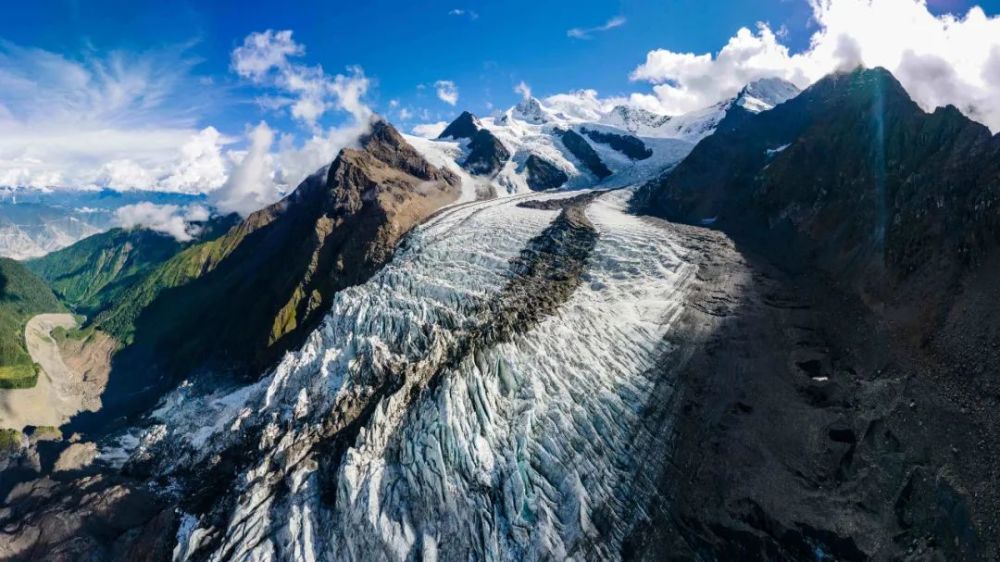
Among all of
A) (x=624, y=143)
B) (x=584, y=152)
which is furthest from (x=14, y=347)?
(x=624, y=143)

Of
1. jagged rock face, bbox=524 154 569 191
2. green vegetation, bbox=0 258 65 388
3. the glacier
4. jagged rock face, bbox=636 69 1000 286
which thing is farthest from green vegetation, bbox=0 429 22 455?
jagged rock face, bbox=524 154 569 191

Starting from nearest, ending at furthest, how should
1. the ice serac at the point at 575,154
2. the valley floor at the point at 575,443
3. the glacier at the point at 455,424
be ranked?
the valley floor at the point at 575,443
the glacier at the point at 455,424
the ice serac at the point at 575,154

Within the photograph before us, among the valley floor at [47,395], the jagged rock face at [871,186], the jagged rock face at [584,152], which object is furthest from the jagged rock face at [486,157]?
the valley floor at [47,395]

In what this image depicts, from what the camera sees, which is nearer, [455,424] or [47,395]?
[455,424]

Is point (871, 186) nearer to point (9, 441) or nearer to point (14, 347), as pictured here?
point (9, 441)

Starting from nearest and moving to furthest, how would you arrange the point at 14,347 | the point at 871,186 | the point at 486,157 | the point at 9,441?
the point at 871,186 → the point at 9,441 → the point at 14,347 → the point at 486,157

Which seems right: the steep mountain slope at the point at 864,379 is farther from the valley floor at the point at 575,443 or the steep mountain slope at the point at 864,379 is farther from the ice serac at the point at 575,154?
the ice serac at the point at 575,154
